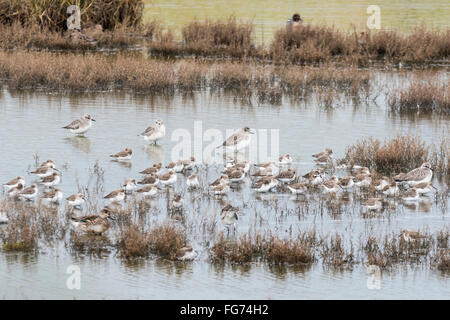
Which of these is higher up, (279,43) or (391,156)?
(279,43)

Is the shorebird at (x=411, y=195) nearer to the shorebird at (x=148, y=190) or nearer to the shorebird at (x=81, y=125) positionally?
the shorebird at (x=148, y=190)

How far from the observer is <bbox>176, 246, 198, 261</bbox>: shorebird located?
1173 centimetres

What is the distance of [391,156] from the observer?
682 inches

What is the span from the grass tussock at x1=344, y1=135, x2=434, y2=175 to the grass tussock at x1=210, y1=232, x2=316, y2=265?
18.0 ft

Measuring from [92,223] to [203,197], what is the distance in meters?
3.09

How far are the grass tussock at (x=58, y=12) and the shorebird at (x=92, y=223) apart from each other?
20.6 m

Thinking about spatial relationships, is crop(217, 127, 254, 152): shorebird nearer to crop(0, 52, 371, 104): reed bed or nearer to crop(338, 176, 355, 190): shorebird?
crop(338, 176, 355, 190): shorebird

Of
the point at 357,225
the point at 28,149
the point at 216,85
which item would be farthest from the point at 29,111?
the point at 357,225

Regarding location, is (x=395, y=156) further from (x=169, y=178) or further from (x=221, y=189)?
(x=169, y=178)

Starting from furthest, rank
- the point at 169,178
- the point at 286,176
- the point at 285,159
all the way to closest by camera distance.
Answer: the point at 285,159, the point at 286,176, the point at 169,178

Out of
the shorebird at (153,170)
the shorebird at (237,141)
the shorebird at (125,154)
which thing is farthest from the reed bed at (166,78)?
the shorebird at (153,170)

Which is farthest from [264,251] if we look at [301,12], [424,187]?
[301,12]
